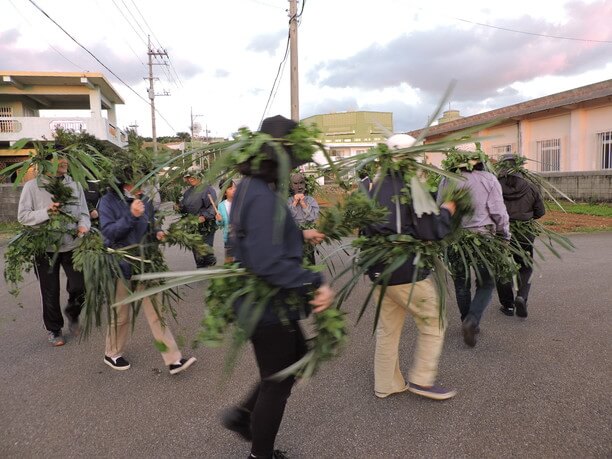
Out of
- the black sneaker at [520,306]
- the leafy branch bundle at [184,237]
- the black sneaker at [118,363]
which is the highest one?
the leafy branch bundle at [184,237]

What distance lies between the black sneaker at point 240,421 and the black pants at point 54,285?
2417 mm

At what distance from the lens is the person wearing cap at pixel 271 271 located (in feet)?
6.90

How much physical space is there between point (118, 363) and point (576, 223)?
13.3 metres

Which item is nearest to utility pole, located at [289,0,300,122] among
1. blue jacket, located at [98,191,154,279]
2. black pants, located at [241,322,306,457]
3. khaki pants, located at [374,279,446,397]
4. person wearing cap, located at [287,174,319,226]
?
person wearing cap, located at [287,174,319,226]

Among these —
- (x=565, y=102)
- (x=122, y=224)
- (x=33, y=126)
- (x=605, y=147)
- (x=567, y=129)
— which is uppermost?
(x=33, y=126)

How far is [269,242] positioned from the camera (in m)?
2.08

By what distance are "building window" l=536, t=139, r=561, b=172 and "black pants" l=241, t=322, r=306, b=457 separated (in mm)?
18798

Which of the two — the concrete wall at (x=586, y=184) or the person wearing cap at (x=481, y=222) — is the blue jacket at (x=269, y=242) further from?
the concrete wall at (x=586, y=184)

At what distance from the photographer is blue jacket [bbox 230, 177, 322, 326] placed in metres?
2.09

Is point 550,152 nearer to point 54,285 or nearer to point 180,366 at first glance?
point 180,366

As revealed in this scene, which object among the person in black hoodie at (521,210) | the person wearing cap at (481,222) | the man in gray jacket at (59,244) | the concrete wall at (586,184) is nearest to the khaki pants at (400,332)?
the person wearing cap at (481,222)

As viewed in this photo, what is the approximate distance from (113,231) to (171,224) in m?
0.45

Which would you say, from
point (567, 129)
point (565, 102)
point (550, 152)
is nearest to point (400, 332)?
point (565, 102)

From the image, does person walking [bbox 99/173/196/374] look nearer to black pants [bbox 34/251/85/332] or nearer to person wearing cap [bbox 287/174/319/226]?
black pants [bbox 34/251/85/332]
